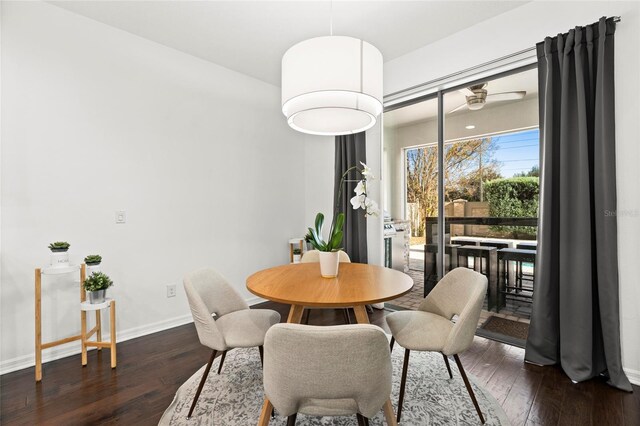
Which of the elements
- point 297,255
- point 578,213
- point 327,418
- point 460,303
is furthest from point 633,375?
point 297,255

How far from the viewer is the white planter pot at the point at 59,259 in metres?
2.19

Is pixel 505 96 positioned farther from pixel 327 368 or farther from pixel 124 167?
pixel 124 167

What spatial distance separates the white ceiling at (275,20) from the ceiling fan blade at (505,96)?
64cm

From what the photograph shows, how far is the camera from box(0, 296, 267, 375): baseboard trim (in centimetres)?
221

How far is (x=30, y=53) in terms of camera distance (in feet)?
7.54

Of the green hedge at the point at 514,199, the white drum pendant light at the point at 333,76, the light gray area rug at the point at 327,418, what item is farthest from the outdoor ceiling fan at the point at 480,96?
the light gray area rug at the point at 327,418

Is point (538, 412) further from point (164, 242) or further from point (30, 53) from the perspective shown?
point (30, 53)

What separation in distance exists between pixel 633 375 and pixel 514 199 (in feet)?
4.55

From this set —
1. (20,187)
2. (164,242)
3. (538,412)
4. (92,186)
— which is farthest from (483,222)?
(20,187)

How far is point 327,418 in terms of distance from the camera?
5.50 ft

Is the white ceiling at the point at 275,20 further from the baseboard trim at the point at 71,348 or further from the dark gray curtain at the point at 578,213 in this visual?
the baseboard trim at the point at 71,348

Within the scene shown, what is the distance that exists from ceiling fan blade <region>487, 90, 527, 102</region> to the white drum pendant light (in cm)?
156

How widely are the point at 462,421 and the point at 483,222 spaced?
177 cm

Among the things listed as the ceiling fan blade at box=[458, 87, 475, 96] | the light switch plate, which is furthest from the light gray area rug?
the ceiling fan blade at box=[458, 87, 475, 96]
